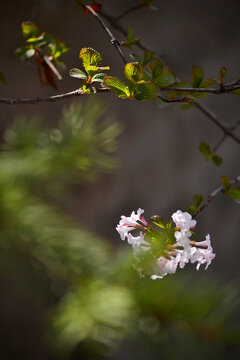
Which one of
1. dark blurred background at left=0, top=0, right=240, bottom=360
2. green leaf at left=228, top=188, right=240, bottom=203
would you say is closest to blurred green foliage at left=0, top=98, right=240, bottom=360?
dark blurred background at left=0, top=0, right=240, bottom=360

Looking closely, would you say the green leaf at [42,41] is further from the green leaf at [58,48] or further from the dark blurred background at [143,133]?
the dark blurred background at [143,133]

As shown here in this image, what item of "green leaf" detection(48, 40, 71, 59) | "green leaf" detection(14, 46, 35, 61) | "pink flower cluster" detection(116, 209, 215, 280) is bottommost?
"pink flower cluster" detection(116, 209, 215, 280)

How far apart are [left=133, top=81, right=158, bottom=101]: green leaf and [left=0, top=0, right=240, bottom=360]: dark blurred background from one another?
59 centimetres

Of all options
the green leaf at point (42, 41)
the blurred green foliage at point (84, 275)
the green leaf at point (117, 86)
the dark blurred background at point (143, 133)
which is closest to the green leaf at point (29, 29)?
the green leaf at point (42, 41)

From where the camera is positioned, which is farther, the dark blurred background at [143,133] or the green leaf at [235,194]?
the dark blurred background at [143,133]

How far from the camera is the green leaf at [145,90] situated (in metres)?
0.17

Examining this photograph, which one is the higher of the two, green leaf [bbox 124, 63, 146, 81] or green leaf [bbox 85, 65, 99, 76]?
green leaf [bbox 85, 65, 99, 76]

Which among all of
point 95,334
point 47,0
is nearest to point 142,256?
point 95,334

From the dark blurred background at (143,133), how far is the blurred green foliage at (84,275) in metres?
0.18

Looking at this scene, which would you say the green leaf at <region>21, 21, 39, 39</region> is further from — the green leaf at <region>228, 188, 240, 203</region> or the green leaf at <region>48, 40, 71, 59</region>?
the green leaf at <region>228, 188, 240, 203</region>

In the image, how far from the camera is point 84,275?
531mm

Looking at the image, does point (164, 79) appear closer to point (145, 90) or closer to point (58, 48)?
point (145, 90)

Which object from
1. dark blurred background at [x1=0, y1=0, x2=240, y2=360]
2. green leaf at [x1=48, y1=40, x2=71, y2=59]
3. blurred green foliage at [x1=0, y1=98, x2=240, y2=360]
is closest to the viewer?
green leaf at [x1=48, y1=40, x2=71, y2=59]

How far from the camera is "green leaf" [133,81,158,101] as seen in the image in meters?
0.17
